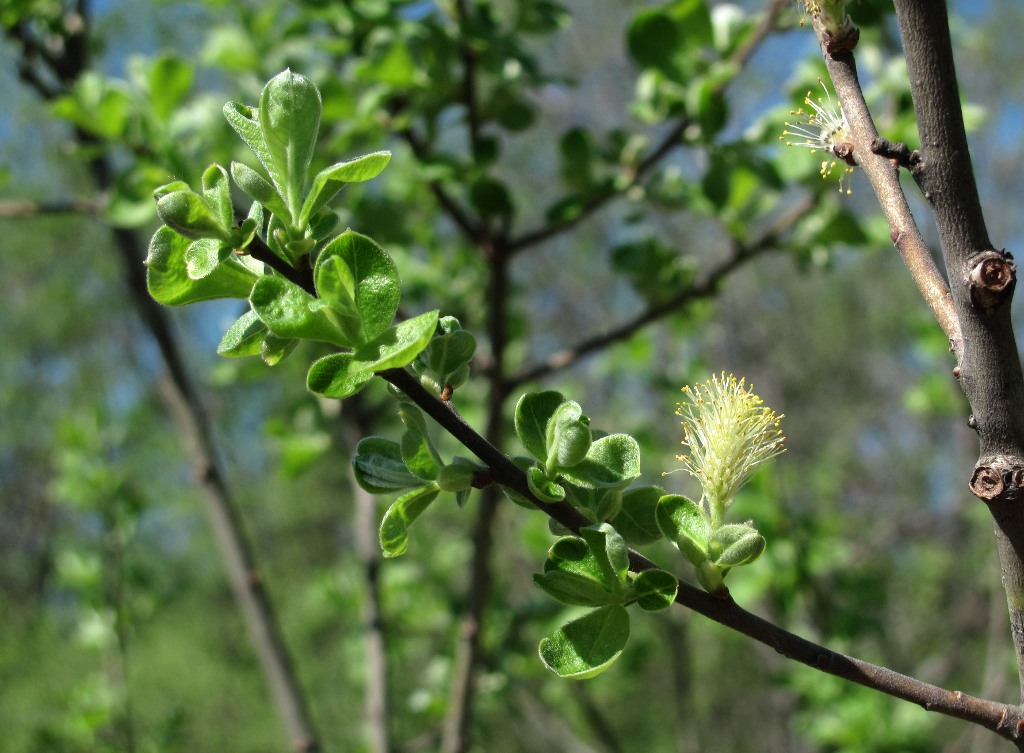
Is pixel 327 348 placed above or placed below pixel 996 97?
below

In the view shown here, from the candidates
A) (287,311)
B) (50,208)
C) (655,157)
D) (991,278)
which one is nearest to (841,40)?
(991,278)

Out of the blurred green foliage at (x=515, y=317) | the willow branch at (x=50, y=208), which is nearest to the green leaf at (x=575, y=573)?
the blurred green foliage at (x=515, y=317)

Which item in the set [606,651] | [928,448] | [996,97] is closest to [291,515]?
[928,448]

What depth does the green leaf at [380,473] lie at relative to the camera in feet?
1.91

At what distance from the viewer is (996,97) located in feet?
29.0

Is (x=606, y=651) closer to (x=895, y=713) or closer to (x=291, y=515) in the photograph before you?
(x=895, y=713)

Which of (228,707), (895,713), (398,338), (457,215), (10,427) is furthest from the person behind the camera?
(10,427)

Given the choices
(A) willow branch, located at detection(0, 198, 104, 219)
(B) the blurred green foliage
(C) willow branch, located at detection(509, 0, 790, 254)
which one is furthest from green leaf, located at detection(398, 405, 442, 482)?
(A) willow branch, located at detection(0, 198, 104, 219)

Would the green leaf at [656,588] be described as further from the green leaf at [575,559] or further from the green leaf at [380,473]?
the green leaf at [380,473]

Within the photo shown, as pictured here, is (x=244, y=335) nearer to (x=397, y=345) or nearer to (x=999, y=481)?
(x=397, y=345)

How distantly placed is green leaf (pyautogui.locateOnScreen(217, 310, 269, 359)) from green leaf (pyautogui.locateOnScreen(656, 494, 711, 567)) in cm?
28

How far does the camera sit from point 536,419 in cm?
60

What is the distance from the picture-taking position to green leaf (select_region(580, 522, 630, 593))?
21.1 inches

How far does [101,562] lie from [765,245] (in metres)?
1.65
